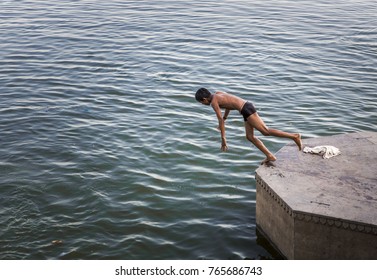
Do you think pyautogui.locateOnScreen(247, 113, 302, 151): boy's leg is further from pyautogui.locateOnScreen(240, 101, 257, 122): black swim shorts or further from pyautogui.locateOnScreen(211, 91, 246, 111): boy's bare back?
pyautogui.locateOnScreen(211, 91, 246, 111): boy's bare back

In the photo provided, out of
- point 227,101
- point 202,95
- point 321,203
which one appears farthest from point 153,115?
point 321,203

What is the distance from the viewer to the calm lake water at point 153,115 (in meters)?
11.0

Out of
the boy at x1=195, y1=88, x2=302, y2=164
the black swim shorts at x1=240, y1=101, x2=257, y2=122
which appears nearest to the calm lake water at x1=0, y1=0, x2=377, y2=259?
the boy at x1=195, y1=88, x2=302, y2=164

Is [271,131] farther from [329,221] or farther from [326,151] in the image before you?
[329,221]

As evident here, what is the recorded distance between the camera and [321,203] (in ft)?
29.7

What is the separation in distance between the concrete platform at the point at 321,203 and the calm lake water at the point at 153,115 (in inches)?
39.3

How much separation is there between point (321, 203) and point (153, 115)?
8.51 m

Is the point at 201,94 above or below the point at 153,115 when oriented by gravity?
above

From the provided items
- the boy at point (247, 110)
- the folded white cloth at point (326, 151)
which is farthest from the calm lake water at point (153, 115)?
the folded white cloth at point (326, 151)

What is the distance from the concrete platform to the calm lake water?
3.28ft

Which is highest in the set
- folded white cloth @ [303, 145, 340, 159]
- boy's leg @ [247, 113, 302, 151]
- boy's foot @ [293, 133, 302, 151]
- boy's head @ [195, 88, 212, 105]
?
boy's head @ [195, 88, 212, 105]

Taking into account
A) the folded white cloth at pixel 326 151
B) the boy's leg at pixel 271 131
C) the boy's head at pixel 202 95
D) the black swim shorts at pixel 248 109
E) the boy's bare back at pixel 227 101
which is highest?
the boy's head at pixel 202 95

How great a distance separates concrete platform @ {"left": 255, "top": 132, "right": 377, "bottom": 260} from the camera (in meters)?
8.66

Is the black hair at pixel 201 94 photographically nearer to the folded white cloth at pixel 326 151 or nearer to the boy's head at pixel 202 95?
the boy's head at pixel 202 95
